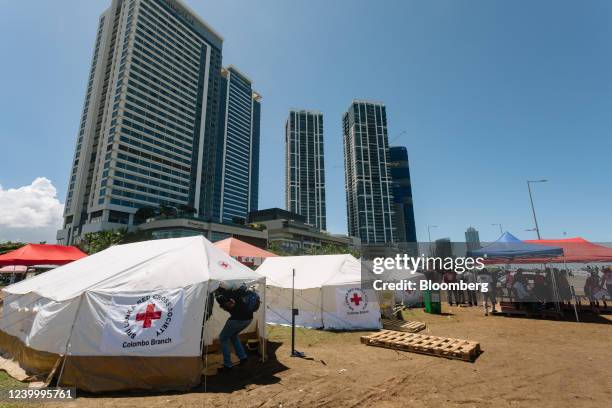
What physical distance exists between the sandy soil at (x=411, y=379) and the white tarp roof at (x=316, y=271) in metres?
2.92

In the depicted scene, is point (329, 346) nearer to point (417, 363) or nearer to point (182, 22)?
point (417, 363)

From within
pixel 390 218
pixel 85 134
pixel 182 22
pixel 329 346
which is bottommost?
pixel 329 346

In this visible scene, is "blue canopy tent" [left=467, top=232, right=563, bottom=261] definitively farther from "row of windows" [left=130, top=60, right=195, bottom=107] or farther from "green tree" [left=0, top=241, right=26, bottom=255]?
"row of windows" [left=130, top=60, right=195, bottom=107]

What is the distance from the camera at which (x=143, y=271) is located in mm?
6973

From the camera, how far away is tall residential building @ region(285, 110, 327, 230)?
6521 inches

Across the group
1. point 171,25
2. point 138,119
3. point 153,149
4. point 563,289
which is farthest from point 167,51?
point 563,289

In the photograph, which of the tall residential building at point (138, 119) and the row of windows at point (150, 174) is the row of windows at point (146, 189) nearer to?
the tall residential building at point (138, 119)

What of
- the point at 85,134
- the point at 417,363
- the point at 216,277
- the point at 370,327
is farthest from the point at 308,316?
the point at 85,134

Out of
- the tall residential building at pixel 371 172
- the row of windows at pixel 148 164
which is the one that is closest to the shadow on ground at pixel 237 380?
the row of windows at pixel 148 164

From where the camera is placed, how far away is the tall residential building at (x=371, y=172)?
5659 inches

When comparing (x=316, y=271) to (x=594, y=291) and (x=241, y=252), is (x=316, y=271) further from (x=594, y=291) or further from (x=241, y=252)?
(x=594, y=291)

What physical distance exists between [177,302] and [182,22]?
14542 cm

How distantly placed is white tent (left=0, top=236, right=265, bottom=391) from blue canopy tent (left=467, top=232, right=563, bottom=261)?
13.1 m

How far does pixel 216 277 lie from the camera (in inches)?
277
